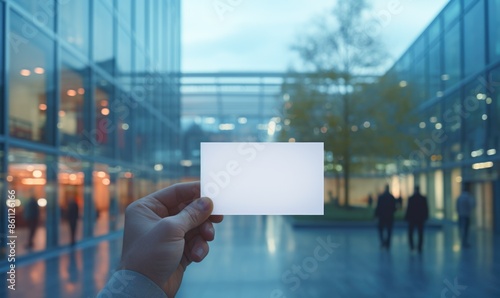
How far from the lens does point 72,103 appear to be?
1538 centimetres

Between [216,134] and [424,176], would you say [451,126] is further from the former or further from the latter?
[216,134]

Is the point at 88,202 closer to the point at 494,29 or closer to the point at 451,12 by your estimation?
the point at 494,29

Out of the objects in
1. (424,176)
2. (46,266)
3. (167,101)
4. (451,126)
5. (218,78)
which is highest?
(218,78)

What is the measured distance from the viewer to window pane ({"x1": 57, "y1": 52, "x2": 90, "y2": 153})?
1469cm

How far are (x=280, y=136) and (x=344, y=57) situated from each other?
5.35 m

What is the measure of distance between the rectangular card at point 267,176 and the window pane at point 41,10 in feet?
39.1

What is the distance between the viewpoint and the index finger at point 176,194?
2.02 metres

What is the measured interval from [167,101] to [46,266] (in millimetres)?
19620

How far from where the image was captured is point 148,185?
25.4 metres

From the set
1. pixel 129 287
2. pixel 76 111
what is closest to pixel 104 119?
pixel 76 111

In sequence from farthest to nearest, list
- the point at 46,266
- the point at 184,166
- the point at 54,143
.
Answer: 1. the point at 184,166
2. the point at 54,143
3. the point at 46,266

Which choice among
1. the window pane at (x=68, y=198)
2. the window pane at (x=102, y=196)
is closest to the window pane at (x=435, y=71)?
the window pane at (x=102, y=196)

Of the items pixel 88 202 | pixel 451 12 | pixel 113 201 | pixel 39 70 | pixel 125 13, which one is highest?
pixel 451 12

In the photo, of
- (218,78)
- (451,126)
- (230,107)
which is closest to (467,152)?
(451,126)
